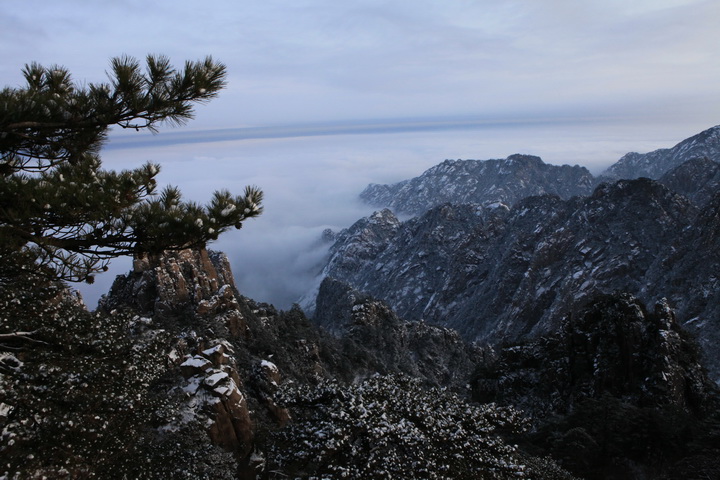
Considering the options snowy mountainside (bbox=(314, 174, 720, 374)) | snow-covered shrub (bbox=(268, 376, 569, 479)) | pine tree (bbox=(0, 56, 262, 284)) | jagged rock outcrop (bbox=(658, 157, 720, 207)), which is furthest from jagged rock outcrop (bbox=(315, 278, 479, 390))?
jagged rock outcrop (bbox=(658, 157, 720, 207))

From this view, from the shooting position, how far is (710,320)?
218 ft

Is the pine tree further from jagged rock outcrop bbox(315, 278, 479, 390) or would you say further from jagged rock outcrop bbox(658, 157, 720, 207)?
jagged rock outcrop bbox(658, 157, 720, 207)

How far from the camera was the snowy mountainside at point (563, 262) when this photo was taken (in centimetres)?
8969

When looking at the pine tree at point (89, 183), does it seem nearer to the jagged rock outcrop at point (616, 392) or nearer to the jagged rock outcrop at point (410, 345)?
the jagged rock outcrop at point (616, 392)

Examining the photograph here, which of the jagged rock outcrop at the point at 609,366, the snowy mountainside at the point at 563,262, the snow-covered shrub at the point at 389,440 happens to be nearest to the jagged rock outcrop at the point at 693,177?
the snowy mountainside at the point at 563,262

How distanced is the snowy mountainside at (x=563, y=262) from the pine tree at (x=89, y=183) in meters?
68.8

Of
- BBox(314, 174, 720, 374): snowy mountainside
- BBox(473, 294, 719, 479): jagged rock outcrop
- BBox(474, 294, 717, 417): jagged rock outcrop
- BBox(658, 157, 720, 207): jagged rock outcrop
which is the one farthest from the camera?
BBox(658, 157, 720, 207): jagged rock outcrop

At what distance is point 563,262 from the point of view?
117 metres

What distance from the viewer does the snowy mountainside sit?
89.7 metres

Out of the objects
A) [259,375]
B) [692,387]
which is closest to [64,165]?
[259,375]

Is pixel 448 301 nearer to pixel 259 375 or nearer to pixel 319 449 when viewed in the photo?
pixel 259 375

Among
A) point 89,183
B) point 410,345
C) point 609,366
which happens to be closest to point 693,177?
point 410,345

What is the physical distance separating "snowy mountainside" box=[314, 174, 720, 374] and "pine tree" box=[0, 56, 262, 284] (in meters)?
68.8

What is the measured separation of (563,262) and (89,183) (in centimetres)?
12205
